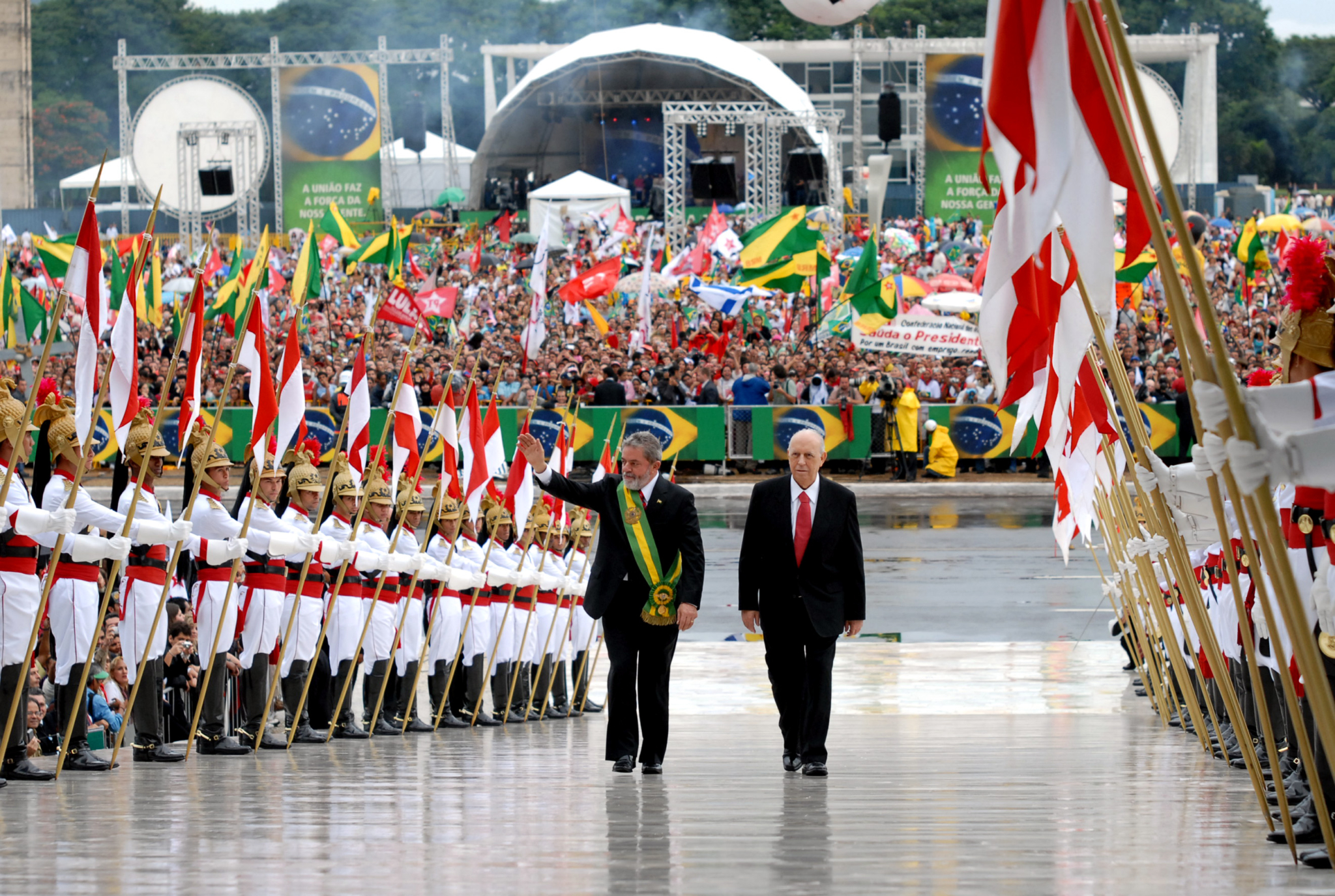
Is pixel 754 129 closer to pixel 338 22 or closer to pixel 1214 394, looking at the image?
pixel 1214 394

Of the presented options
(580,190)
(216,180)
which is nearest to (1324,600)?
(580,190)

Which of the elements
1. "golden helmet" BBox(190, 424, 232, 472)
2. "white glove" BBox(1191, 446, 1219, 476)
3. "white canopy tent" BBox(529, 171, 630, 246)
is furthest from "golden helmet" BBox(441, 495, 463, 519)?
"white canopy tent" BBox(529, 171, 630, 246)

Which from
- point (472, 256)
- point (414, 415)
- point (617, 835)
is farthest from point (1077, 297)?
point (472, 256)

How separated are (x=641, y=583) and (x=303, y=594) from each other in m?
3.06

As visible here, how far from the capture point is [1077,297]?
7.14m

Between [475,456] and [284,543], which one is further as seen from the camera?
[475,456]

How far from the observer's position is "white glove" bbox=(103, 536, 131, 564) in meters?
8.35

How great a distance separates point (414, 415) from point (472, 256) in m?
28.3

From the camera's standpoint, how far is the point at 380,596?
11.6 metres

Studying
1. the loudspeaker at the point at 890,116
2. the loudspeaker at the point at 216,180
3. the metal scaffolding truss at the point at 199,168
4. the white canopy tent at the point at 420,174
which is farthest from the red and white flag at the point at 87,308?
the white canopy tent at the point at 420,174

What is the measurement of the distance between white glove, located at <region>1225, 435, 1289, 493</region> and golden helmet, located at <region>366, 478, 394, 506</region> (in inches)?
323

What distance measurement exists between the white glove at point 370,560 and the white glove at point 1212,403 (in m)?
7.68

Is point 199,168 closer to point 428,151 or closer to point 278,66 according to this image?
point 278,66

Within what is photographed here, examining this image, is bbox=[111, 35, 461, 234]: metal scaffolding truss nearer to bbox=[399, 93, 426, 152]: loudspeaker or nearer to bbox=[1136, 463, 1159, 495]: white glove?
bbox=[399, 93, 426, 152]: loudspeaker
